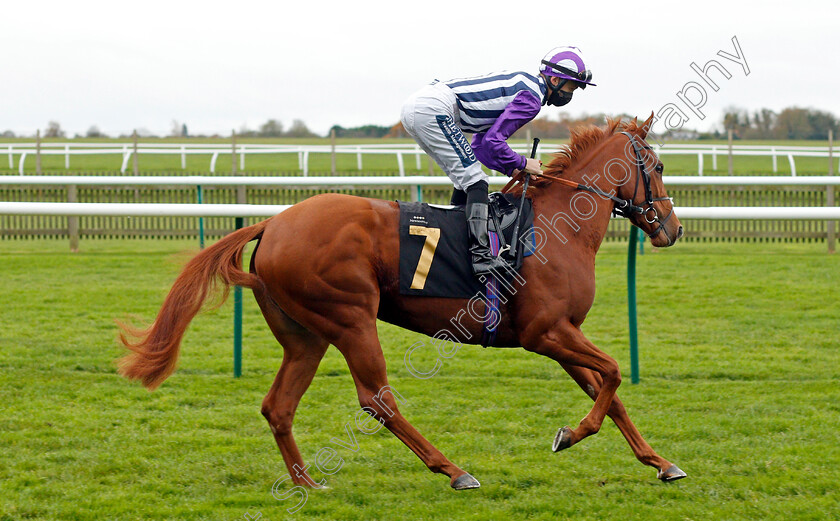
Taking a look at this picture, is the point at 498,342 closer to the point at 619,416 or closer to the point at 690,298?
the point at 619,416

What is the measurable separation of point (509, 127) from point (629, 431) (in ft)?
4.58

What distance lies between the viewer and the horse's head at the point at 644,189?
13.6ft

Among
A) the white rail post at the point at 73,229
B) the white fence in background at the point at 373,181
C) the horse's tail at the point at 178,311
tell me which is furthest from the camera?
the white rail post at the point at 73,229

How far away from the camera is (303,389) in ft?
12.9

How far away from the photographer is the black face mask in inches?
158

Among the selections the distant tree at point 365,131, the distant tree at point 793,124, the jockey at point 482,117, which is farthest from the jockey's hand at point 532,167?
the distant tree at point 365,131

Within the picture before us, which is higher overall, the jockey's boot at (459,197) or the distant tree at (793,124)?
the distant tree at (793,124)

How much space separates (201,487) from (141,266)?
7278 mm

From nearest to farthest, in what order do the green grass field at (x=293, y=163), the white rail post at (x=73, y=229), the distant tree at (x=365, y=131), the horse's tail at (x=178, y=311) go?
the horse's tail at (x=178, y=311) < the white rail post at (x=73, y=229) < the green grass field at (x=293, y=163) < the distant tree at (x=365, y=131)

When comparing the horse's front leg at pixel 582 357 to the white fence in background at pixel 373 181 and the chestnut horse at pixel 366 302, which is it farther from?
the white fence in background at pixel 373 181

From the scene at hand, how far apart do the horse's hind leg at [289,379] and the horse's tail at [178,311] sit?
19 centimetres

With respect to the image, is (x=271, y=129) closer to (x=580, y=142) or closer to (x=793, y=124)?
(x=793, y=124)

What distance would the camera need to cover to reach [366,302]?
144 inches

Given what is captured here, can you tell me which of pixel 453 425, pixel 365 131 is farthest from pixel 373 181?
pixel 365 131
